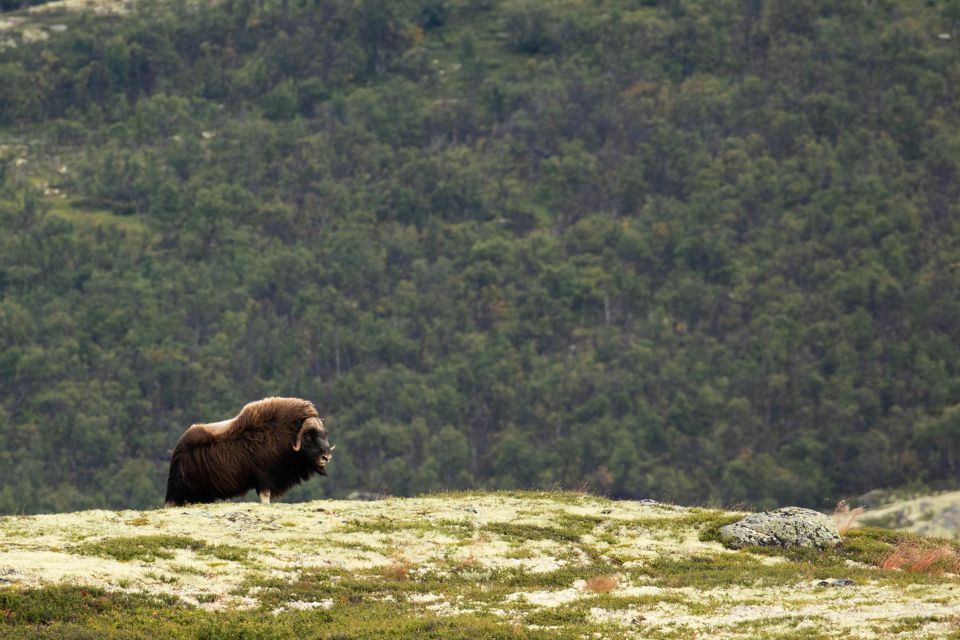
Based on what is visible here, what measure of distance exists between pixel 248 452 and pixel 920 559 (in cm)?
1279

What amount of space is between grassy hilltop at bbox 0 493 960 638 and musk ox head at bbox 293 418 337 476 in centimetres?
105

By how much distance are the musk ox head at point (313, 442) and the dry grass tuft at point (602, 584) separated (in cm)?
680

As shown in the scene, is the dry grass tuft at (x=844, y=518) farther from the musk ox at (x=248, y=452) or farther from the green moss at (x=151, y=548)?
the green moss at (x=151, y=548)

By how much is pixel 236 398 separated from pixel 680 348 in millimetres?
49998

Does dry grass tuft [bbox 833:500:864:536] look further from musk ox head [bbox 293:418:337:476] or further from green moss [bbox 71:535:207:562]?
green moss [bbox 71:535:207:562]

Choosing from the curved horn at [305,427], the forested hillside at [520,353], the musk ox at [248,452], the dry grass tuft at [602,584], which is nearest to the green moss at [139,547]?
the musk ox at [248,452]

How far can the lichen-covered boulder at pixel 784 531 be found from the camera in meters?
29.8

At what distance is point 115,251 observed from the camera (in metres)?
191

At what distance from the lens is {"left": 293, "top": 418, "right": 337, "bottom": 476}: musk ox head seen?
30891 millimetres

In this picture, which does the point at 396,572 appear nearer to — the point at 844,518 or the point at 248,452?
the point at 248,452

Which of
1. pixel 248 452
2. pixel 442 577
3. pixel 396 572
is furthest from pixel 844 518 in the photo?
pixel 248 452

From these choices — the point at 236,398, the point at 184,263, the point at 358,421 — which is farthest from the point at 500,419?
the point at 184,263

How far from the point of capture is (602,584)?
2622 centimetres

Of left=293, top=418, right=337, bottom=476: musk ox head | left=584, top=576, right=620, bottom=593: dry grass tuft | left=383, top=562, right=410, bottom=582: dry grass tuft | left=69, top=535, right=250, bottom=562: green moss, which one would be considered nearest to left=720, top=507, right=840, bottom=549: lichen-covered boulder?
left=584, top=576, right=620, bottom=593: dry grass tuft
